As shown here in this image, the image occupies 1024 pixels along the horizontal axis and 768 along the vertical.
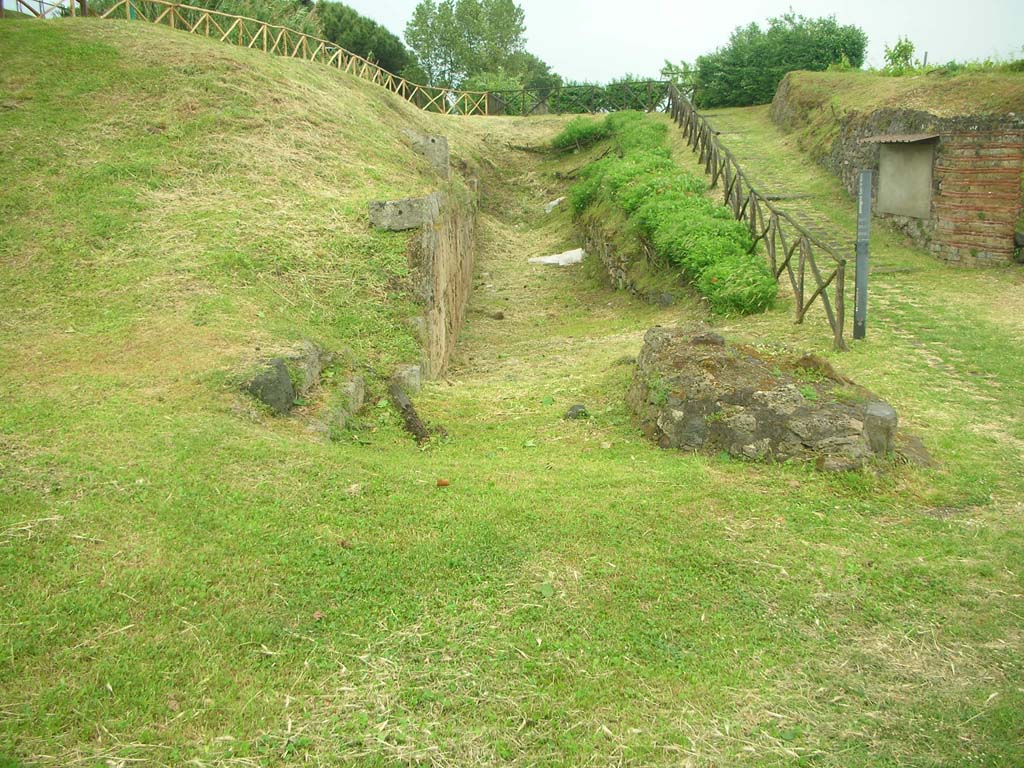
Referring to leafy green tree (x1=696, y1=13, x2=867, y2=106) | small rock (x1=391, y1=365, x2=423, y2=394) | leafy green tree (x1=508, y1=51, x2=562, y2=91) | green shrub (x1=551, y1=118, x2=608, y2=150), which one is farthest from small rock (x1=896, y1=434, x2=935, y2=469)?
leafy green tree (x1=508, y1=51, x2=562, y2=91)

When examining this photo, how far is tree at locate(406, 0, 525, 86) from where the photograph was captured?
5750cm

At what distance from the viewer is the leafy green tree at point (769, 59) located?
28.0 metres

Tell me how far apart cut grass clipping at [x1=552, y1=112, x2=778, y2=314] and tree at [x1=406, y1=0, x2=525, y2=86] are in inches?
1473

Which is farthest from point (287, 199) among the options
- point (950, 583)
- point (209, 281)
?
point (950, 583)

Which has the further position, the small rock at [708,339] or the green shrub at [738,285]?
the green shrub at [738,285]

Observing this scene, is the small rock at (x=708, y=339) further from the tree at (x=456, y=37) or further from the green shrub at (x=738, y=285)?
the tree at (x=456, y=37)

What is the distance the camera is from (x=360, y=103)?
19078 mm

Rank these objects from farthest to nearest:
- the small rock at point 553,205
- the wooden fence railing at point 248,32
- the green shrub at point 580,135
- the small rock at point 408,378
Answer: the green shrub at point 580,135, the small rock at point 553,205, the wooden fence railing at point 248,32, the small rock at point 408,378

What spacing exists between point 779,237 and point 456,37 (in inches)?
1959

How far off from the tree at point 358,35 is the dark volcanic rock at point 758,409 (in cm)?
3741

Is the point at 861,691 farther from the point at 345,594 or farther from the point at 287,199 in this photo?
the point at 287,199

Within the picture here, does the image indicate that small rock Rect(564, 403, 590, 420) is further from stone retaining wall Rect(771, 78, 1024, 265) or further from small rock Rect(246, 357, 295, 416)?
stone retaining wall Rect(771, 78, 1024, 265)

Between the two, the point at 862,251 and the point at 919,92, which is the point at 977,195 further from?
the point at 862,251

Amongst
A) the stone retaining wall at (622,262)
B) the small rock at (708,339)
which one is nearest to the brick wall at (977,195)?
the stone retaining wall at (622,262)
